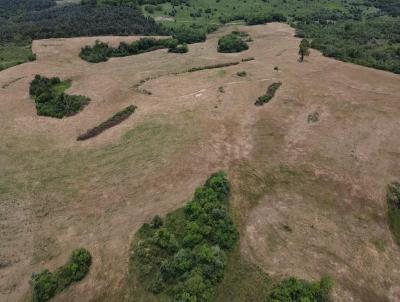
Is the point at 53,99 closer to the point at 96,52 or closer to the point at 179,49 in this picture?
the point at 96,52

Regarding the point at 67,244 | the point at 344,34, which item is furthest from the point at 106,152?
the point at 344,34

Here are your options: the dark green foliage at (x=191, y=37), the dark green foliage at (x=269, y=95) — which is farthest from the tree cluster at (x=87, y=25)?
the dark green foliage at (x=269, y=95)

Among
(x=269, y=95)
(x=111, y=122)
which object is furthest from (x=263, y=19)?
(x=111, y=122)

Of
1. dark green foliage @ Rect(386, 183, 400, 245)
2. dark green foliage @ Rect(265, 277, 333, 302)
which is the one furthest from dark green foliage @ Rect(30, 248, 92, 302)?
dark green foliage @ Rect(386, 183, 400, 245)

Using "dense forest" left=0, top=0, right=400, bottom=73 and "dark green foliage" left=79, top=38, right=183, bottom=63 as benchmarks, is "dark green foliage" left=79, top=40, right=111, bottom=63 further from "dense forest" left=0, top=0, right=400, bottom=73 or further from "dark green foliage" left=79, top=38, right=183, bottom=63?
"dense forest" left=0, top=0, right=400, bottom=73

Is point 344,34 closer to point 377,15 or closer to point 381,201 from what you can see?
point 377,15

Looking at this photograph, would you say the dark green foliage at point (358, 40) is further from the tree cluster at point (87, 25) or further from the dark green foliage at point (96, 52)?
the tree cluster at point (87, 25)
